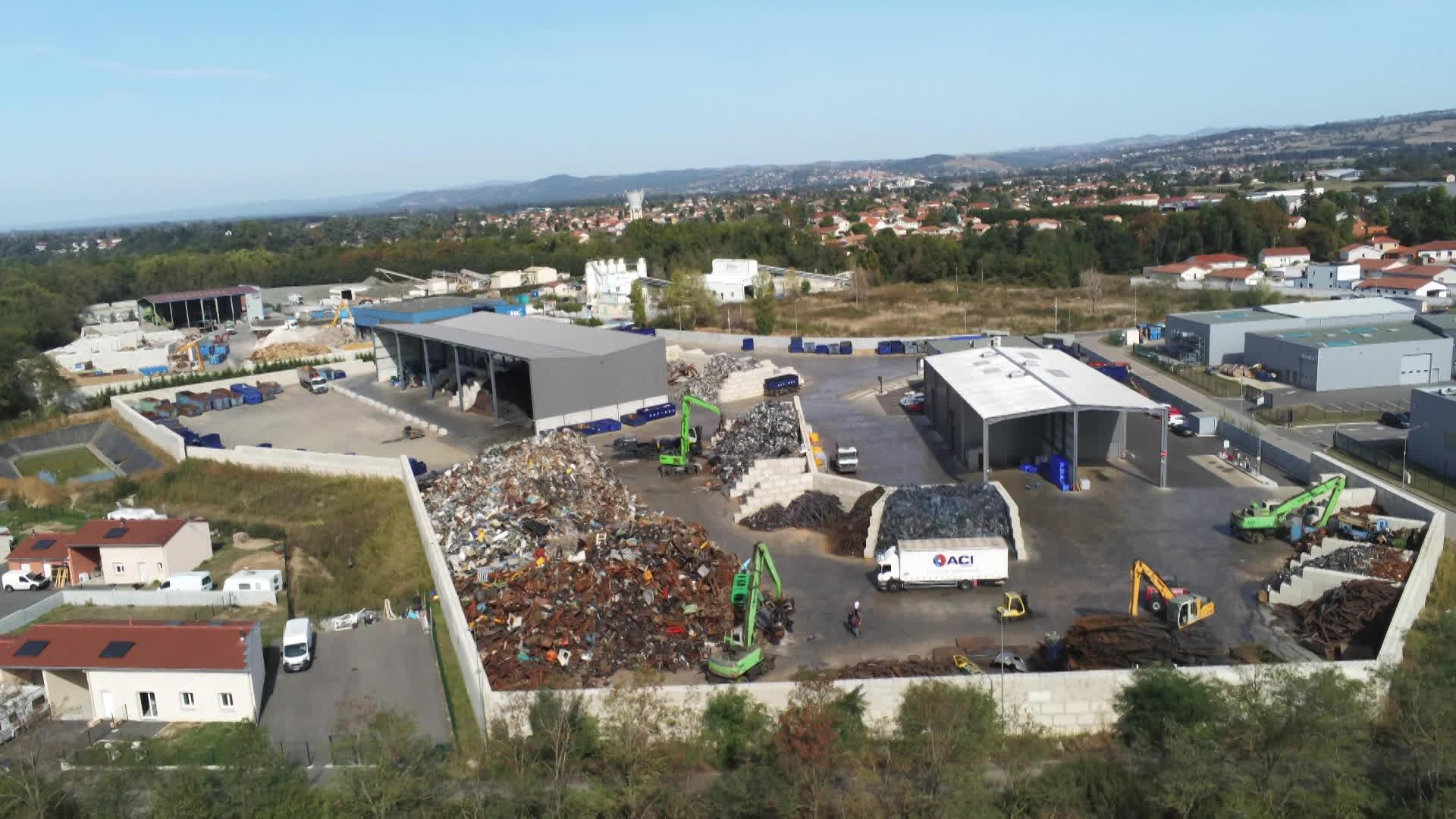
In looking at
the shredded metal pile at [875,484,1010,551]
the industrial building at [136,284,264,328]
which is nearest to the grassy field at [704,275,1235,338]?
the shredded metal pile at [875,484,1010,551]

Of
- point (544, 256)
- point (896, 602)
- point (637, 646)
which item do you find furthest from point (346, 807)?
point (544, 256)

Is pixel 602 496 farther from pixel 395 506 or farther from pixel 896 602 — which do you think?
pixel 896 602

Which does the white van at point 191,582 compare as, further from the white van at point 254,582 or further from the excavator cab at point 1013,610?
the excavator cab at point 1013,610

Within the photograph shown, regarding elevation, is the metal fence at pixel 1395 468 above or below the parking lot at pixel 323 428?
below

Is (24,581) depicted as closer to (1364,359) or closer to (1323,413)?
(1323,413)

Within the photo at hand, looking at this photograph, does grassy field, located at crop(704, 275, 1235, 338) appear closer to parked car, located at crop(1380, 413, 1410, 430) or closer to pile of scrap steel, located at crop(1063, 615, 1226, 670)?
parked car, located at crop(1380, 413, 1410, 430)

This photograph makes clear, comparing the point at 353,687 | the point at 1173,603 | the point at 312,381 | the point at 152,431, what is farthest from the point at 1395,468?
the point at 312,381

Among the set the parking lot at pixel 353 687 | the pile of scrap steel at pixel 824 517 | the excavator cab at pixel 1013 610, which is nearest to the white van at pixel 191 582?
the parking lot at pixel 353 687
